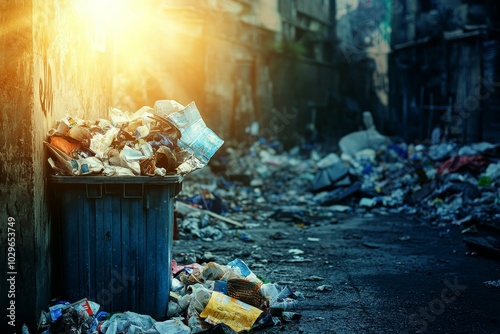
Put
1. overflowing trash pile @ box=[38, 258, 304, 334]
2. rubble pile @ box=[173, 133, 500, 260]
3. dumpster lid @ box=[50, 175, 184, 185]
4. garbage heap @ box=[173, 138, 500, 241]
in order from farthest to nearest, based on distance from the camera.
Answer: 1. garbage heap @ box=[173, 138, 500, 241]
2. rubble pile @ box=[173, 133, 500, 260]
3. dumpster lid @ box=[50, 175, 184, 185]
4. overflowing trash pile @ box=[38, 258, 304, 334]

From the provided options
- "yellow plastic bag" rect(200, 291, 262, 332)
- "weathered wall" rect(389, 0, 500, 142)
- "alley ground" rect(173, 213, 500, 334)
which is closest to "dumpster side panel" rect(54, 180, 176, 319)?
"yellow plastic bag" rect(200, 291, 262, 332)

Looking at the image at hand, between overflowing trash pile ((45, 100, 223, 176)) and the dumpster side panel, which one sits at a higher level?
overflowing trash pile ((45, 100, 223, 176))

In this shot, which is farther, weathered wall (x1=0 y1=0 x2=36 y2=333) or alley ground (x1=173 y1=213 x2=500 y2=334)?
alley ground (x1=173 y1=213 x2=500 y2=334)

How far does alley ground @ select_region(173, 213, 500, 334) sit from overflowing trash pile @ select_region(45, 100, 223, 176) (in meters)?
1.64

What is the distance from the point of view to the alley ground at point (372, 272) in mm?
4328

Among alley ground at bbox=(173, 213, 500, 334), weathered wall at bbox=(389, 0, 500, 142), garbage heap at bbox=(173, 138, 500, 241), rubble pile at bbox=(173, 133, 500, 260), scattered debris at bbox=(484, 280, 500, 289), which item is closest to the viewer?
alley ground at bbox=(173, 213, 500, 334)

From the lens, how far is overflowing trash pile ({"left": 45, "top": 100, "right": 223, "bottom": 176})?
4.10m

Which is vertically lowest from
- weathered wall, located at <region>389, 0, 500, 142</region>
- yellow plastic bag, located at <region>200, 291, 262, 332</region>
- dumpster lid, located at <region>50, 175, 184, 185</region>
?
yellow plastic bag, located at <region>200, 291, 262, 332</region>

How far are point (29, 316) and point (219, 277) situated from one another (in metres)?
1.72

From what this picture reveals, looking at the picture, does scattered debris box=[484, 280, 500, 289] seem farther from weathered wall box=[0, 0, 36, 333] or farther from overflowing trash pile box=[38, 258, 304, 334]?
weathered wall box=[0, 0, 36, 333]

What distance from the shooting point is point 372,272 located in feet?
19.5

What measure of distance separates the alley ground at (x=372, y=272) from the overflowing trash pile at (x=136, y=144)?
1640 mm

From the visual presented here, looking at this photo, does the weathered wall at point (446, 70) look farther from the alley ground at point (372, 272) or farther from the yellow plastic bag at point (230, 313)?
the yellow plastic bag at point (230, 313)

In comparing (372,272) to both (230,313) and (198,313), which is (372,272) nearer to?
(230,313)
